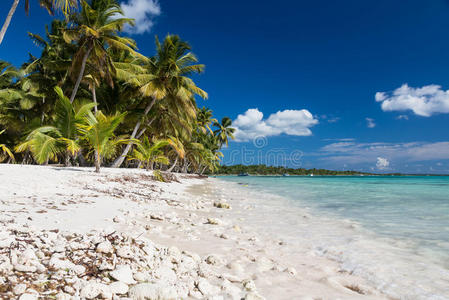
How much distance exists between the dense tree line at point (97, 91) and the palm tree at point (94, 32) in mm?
47

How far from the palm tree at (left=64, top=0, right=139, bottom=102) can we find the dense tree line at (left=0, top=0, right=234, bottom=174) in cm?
5

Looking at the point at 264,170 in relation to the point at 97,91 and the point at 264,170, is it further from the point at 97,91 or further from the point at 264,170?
the point at 97,91

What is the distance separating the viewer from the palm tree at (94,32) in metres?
12.8

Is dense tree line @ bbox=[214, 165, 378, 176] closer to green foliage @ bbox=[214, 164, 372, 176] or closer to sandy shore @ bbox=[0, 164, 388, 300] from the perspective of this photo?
green foliage @ bbox=[214, 164, 372, 176]

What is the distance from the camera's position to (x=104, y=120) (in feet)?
28.5

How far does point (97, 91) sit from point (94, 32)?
5.68 metres

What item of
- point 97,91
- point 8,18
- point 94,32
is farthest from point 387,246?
point 97,91

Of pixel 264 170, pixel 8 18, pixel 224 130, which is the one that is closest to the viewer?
pixel 8 18

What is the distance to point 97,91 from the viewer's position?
17281 mm

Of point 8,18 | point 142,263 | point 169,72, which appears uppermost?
point 169,72

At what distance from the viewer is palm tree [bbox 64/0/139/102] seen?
1284 centimetres

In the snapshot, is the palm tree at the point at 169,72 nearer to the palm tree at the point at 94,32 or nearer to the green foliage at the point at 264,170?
the palm tree at the point at 94,32

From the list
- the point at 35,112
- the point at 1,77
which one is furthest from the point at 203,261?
the point at 1,77

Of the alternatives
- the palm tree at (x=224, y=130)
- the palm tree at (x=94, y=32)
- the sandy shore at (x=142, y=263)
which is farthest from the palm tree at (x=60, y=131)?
the palm tree at (x=224, y=130)
